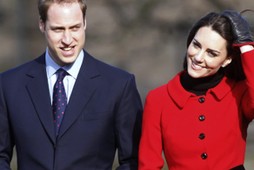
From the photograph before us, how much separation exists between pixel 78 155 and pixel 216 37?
834 millimetres

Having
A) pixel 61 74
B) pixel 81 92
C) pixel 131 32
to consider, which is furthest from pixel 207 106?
pixel 131 32

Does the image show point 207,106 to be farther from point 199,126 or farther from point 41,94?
point 41,94

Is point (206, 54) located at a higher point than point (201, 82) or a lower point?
higher

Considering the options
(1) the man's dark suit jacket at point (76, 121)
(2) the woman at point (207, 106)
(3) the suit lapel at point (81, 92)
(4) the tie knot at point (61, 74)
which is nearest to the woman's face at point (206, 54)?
(2) the woman at point (207, 106)

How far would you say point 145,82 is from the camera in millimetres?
10359

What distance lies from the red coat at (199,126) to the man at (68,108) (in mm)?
153

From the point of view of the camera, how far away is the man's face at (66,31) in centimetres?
480

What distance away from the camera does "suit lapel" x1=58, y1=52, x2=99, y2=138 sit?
4.89 metres

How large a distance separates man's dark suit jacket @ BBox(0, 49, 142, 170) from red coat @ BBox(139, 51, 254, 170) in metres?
0.14

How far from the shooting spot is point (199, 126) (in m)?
4.81

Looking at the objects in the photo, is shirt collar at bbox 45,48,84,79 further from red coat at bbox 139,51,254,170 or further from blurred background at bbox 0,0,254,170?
blurred background at bbox 0,0,254,170

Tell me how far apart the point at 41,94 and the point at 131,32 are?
5.52 meters

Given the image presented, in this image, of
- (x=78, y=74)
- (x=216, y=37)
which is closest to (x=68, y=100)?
(x=78, y=74)

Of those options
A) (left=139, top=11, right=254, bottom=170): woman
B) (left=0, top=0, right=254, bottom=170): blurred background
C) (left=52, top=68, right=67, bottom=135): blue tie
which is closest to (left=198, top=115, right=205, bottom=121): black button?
(left=139, top=11, right=254, bottom=170): woman
